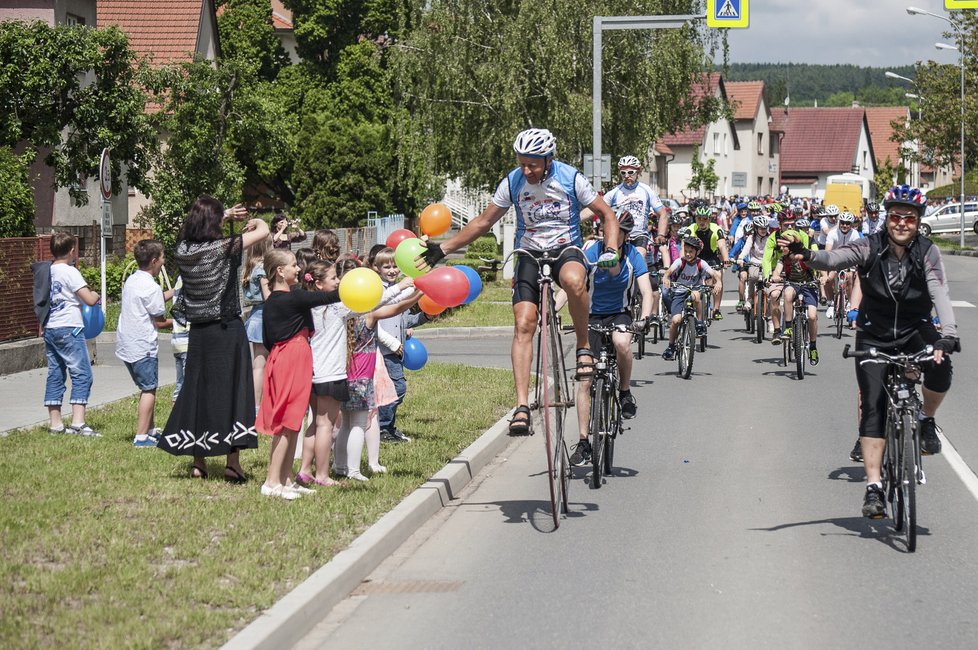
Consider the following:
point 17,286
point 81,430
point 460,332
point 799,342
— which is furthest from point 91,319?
point 460,332

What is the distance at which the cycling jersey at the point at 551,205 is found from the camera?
8.66m

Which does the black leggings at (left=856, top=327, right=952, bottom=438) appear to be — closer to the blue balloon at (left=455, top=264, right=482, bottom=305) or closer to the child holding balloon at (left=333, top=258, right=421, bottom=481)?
the blue balloon at (left=455, top=264, right=482, bottom=305)

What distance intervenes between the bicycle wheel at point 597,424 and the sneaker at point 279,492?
206 centimetres

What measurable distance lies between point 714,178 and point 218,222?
72.6m

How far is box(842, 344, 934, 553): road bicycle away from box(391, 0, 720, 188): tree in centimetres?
2984

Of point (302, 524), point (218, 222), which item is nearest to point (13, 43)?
point (218, 222)

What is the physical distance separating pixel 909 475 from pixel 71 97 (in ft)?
73.6

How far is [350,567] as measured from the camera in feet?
23.0

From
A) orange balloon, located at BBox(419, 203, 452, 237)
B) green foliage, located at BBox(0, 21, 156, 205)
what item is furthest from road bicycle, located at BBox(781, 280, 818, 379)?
green foliage, located at BBox(0, 21, 156, 205)

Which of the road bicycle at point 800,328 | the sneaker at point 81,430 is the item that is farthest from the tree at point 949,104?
the sneaker at point 81,430

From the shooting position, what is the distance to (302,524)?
7.90 m

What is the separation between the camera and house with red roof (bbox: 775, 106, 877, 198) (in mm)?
117312

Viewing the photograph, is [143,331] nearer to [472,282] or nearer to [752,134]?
[472,282]

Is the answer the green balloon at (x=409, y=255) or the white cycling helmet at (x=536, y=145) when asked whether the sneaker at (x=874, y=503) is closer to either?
the white cycling helmet at (x=536, y=145)
